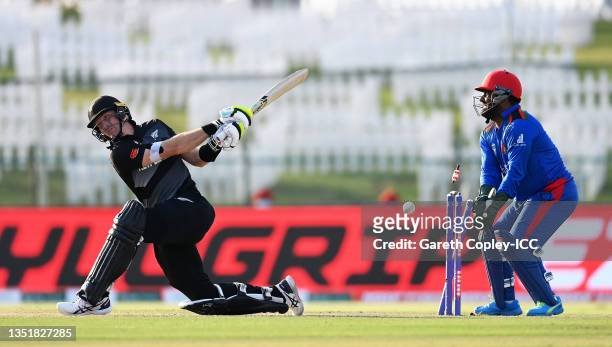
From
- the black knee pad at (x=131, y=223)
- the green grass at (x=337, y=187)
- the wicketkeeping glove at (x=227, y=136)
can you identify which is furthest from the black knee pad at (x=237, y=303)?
the green grass at (x=337, y=187)

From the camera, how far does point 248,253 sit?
1803 centimetres

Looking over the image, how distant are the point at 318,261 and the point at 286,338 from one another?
800 cm

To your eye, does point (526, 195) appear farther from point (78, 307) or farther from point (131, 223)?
point (78, 307)

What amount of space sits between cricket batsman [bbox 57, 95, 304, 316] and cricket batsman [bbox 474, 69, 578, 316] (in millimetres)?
1600

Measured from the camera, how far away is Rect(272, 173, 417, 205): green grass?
99.7 ft

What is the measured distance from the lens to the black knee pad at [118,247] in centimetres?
1098

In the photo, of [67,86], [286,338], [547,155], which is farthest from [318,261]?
[67,86]

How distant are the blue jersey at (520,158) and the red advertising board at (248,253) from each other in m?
5.93

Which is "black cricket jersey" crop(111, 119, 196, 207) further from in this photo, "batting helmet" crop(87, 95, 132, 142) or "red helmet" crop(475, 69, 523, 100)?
"red helmet" crop(475, 69, 523, 100)

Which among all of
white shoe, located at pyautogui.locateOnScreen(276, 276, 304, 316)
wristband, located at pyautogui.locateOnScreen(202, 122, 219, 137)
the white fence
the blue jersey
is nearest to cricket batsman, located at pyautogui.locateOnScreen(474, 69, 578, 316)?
the blue jersey

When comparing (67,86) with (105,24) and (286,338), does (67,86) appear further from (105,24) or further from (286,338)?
(286,338)

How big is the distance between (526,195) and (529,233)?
313 mm

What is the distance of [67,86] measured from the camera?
131 ft

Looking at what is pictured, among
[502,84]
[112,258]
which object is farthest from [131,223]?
[502,84]
